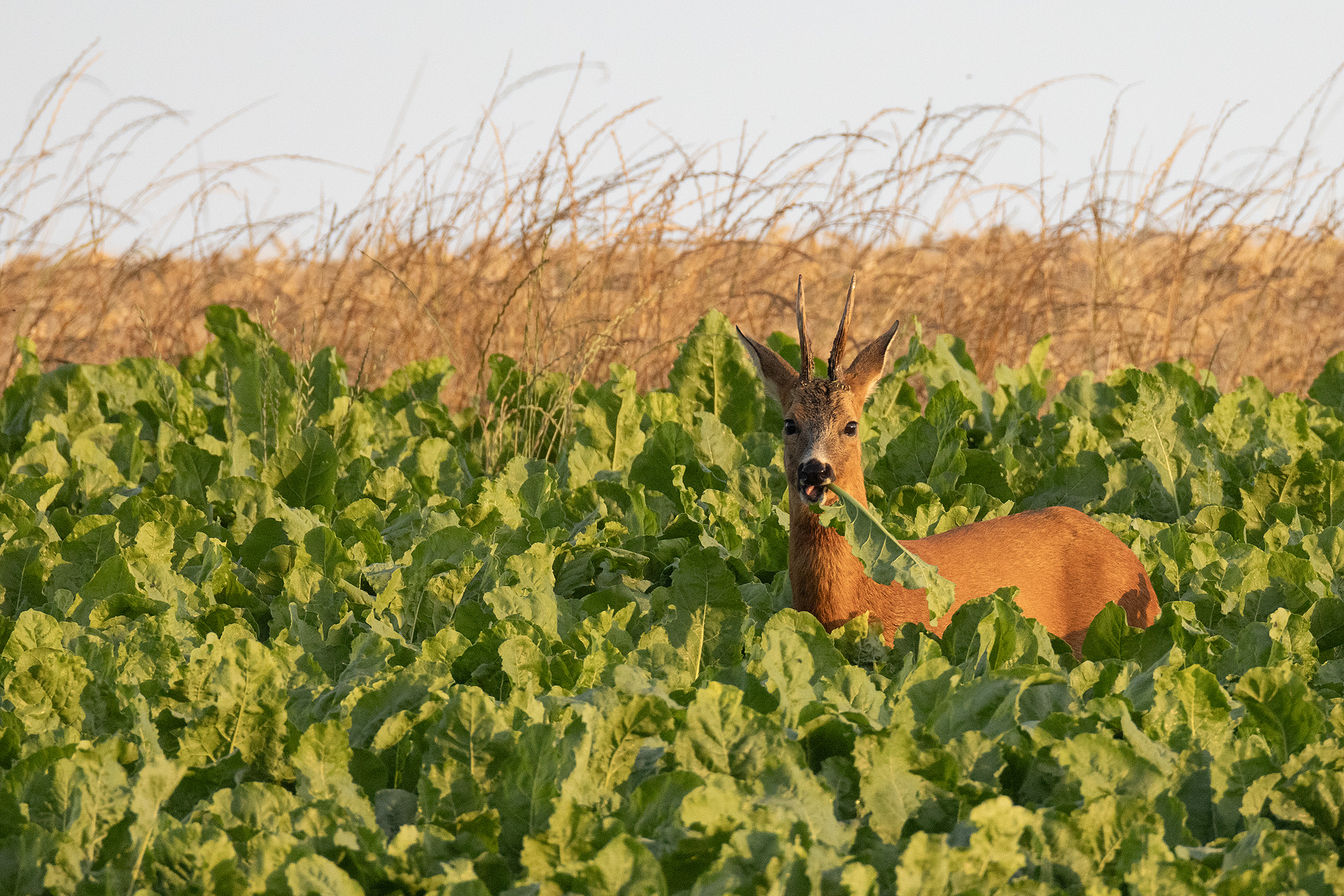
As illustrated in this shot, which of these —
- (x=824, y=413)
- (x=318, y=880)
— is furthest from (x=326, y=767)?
(x=824, y=413)

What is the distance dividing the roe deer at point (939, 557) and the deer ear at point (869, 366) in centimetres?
9

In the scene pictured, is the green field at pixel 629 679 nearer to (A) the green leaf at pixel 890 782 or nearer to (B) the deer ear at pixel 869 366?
(A) the green leaf at pixel 890 782

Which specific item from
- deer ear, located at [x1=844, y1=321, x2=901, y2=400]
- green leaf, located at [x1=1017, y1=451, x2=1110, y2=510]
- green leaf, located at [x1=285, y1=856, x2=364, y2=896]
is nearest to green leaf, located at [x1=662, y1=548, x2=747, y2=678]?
deer ear, located at [x1=844, y1=321, x2=901, y2=400]

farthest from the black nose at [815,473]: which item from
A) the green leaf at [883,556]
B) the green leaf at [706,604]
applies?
the green leaf at [706,604]

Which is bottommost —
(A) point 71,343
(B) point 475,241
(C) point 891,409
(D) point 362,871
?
(D) point 362,871

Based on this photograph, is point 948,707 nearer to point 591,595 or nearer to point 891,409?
point 591,595

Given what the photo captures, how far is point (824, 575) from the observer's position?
3451 mm

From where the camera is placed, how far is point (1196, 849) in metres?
2.01

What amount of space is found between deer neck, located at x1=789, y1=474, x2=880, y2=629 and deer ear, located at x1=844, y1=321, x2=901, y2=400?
477mm

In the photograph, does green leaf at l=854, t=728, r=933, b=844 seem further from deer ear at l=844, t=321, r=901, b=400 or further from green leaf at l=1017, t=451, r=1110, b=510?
green leaf at l=1017, t=451, r=1110, b=510

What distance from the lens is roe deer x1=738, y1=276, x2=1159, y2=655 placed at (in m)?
3.43

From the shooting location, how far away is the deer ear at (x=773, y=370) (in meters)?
3.90

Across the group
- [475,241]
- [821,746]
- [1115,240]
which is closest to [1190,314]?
[1115,240]

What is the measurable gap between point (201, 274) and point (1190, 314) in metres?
6.03
